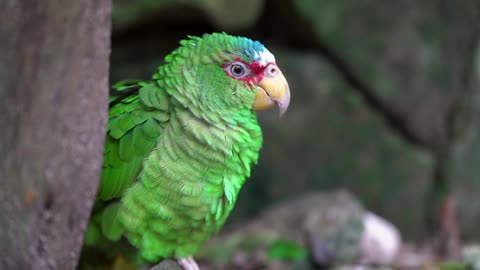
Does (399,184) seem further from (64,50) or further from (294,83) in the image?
(64,50)

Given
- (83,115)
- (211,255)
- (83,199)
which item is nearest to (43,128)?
(83,115)

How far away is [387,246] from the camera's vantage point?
3.62 meters

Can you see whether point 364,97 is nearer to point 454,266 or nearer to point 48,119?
point 454,266

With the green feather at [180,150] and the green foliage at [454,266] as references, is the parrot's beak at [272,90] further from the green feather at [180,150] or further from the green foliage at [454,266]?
the green foliage at [454,266]

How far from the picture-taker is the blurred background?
13.3ft

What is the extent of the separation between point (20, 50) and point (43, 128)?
0.20 meters

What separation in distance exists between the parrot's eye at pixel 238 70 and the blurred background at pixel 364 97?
5.56 ft

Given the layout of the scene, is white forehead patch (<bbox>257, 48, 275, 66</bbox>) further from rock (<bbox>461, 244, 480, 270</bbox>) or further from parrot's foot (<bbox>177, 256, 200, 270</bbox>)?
rock (<bbox>461, 244, 480, 270</bbox>)

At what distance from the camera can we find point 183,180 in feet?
7.18

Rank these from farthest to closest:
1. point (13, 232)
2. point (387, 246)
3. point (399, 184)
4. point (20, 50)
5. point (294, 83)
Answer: point (399, 184) < point (294, 83) < point (387, 246) < point (13, 232) < point (20, 50)

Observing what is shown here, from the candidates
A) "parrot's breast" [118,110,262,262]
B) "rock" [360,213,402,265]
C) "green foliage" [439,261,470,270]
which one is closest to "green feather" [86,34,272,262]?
"parrot's breast" [118,110,262,262]

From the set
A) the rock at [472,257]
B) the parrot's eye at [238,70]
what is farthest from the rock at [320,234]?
the parrot's eye at [238,70]

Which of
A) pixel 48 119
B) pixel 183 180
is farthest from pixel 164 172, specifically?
pixel 48 119

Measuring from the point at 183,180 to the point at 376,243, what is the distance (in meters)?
1.74
